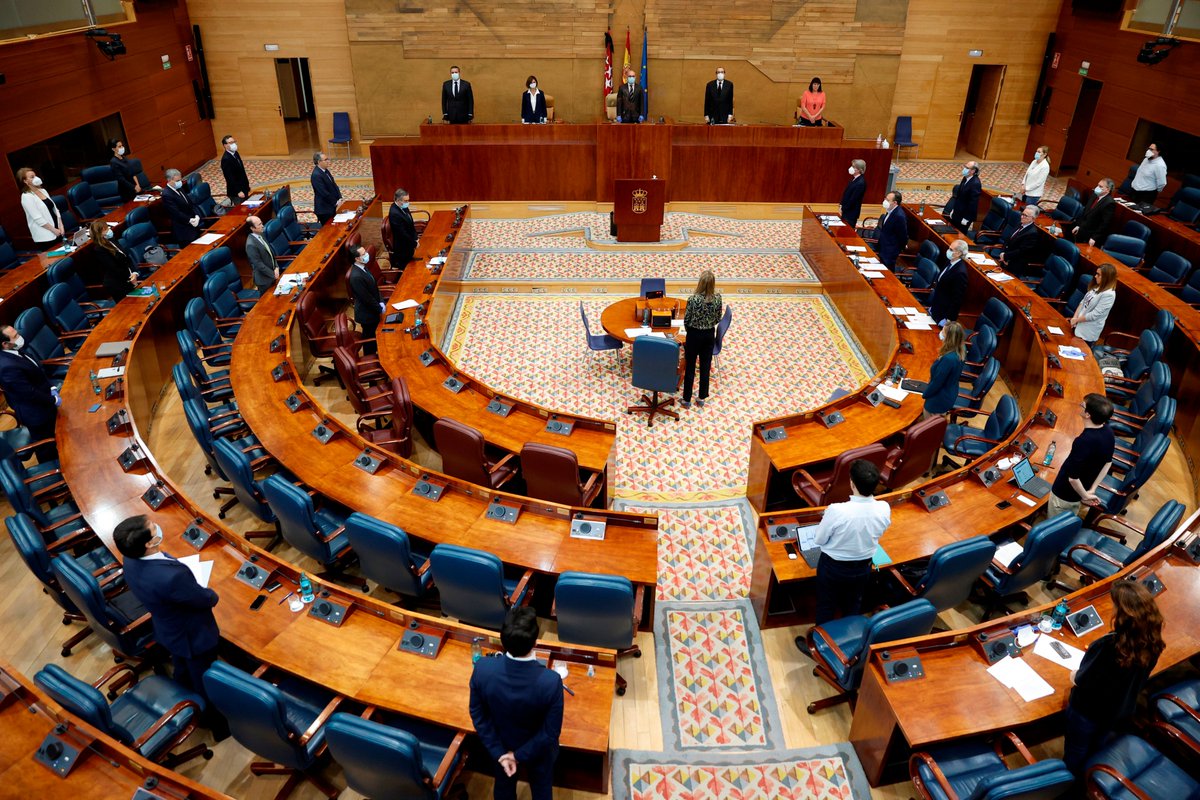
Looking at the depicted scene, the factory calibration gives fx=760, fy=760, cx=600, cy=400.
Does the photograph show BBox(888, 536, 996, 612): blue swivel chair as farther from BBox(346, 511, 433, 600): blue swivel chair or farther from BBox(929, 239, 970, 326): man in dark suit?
BBox(929, 239, 970, 326): man in dark suit

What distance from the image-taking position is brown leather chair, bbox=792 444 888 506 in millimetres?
6363

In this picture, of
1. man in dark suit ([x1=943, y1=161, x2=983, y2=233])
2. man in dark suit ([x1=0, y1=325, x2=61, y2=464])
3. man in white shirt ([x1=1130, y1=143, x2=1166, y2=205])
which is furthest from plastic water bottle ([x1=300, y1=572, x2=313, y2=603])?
man in white shirt ([x1=1130, y1=143, x2=1166, y2=205])

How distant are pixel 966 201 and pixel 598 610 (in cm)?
1053

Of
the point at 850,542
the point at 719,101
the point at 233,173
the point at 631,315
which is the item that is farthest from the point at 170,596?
the point at 719,101

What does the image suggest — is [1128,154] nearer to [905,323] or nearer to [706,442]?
[905,323]

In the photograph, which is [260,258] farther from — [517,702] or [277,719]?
[517,702]

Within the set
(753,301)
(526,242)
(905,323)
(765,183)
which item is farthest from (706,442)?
(765,183)

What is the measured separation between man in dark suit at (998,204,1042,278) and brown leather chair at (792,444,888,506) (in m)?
6.15

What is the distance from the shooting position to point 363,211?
12984 millimetres

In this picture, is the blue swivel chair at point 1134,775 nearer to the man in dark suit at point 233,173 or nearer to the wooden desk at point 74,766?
the wooden desk at point 74,766

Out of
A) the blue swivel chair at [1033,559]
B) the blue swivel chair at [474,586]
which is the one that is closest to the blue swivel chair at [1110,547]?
the blue swivel chair at [1033,559]

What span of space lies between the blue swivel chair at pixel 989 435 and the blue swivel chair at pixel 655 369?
9.67 ft

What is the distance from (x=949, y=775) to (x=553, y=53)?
58.5 feet

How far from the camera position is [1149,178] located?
12.9m
